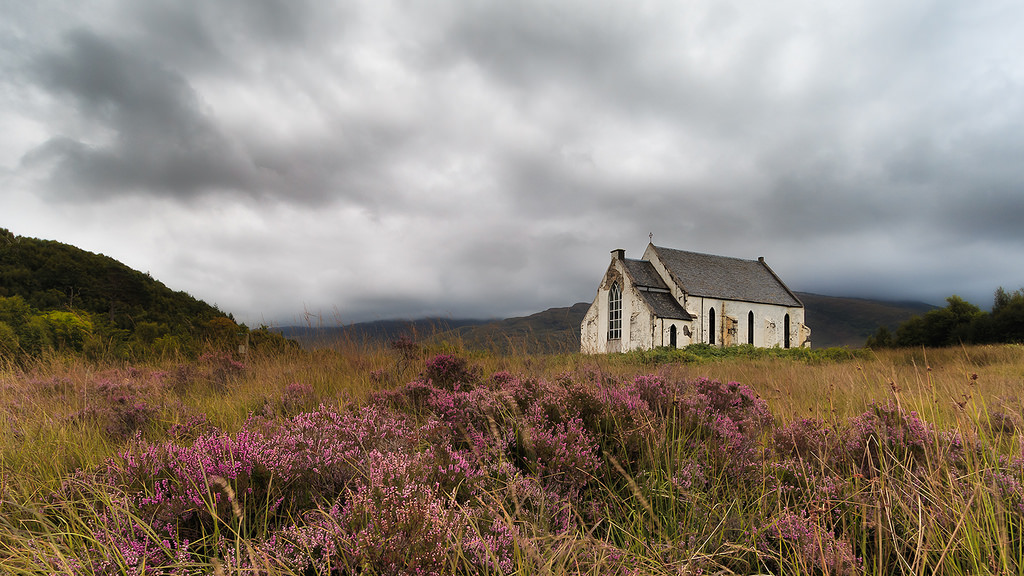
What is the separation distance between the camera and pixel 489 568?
Answer: 2.18m

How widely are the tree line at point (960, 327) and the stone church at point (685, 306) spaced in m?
6.19

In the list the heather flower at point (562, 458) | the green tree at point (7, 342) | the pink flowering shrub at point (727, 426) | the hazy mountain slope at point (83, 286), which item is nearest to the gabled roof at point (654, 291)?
the hazy mountain slope at point (83, 286)

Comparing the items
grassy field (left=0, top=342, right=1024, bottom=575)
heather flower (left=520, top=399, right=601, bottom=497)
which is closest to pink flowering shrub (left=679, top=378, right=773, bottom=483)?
grassy field (left=0, top=342, right=1024, bottom=575)

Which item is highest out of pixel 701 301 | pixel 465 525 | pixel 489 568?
pixel 701 301

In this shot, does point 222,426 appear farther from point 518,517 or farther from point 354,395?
point 518,517

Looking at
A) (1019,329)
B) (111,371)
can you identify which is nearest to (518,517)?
(111,371)

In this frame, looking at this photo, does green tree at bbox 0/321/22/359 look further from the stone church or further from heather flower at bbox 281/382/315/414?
the stone church

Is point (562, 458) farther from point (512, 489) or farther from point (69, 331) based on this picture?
point (69, 331)

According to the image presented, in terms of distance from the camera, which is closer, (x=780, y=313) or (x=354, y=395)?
(x=354, y=395)

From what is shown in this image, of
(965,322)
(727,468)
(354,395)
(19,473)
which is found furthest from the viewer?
(965,322)

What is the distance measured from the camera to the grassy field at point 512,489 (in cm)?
210

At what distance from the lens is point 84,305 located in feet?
60.1

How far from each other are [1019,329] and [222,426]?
40.7 metres

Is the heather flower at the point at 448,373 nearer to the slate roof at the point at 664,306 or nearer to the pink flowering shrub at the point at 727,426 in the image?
the pink flowering shrub at the point at 727,426
